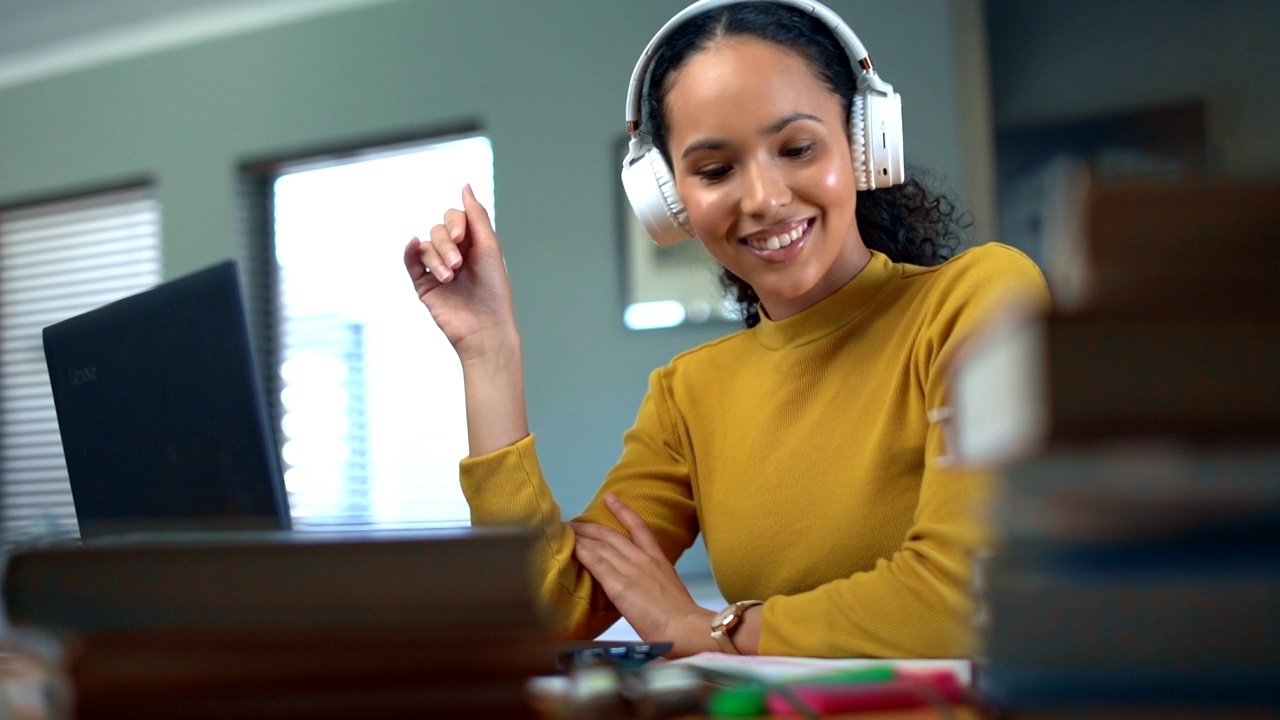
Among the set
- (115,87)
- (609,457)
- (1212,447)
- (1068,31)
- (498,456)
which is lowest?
(609,457)

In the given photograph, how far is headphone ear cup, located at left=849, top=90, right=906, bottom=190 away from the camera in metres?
1.23

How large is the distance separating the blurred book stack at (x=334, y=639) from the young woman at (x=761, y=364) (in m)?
0.60

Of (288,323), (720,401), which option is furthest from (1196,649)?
(288,323)

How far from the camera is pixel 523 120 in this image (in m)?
3.76

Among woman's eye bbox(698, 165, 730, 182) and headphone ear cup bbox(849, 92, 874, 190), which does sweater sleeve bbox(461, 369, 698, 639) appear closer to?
woman's eye bbox(698, 165, 730, 182)

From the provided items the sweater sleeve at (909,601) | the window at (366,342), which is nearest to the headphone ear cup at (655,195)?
the sweater sleeve at (909,601)

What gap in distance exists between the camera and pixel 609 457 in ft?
11.8

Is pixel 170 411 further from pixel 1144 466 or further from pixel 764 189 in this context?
pixel 1144 466

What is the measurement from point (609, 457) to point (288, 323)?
1447 mm

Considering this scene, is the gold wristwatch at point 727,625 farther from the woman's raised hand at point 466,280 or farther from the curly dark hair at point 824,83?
the curly dark hair at point 824,83

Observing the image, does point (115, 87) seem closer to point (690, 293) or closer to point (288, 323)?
point (288, 323)

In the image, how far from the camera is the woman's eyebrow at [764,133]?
1159mm

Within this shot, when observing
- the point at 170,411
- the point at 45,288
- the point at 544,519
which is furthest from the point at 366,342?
the point at 170,411

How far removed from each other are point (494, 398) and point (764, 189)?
1.24 ft
